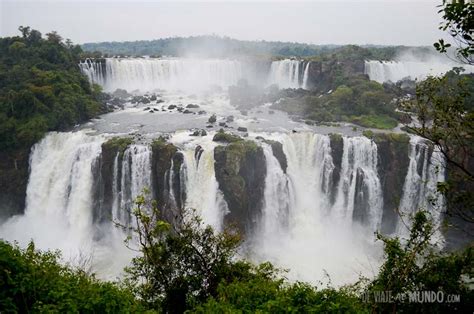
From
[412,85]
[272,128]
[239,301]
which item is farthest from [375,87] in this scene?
[239,301]

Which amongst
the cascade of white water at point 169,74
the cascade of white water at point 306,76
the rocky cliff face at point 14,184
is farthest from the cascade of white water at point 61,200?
the cascade of white water at point 306,76

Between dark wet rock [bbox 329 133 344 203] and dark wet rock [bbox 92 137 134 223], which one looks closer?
dark wet rock [bbox 92 137 134 223]

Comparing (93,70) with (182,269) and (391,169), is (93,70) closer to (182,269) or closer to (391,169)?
(391,169)

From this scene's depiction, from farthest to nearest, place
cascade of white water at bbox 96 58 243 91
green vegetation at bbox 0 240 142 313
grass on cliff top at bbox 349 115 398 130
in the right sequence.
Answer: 1. cascade of white water at bbox 96 58 243 91
2. grass on cliff top at bbox 349 115 398 130
3. green vegetation at bbox 0 240 142 313

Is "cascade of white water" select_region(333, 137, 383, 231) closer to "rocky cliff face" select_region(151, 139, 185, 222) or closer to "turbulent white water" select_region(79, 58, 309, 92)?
"rocky cliff face" select_region(151, 139, 185, 222)

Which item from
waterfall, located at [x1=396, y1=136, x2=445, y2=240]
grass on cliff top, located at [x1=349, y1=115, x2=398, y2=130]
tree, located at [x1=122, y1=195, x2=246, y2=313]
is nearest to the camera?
tree, located at [x1=122, y1=195, x2=246, y2=313]

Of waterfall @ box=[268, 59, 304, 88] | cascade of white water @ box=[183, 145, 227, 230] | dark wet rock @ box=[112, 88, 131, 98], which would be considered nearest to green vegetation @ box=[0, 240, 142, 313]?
cascade of white water @ box=[183, 145, 227, 230]
